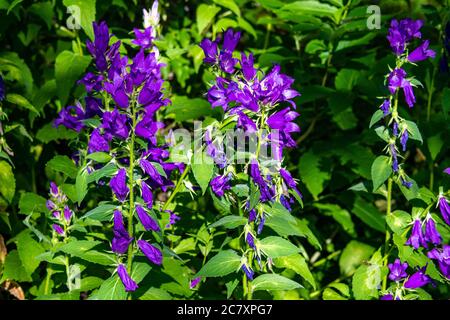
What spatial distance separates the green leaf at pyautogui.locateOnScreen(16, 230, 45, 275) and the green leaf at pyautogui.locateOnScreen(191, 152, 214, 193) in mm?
823

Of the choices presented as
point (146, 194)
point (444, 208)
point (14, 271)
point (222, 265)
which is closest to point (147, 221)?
point (146, 194)

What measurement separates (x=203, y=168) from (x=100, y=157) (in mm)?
341

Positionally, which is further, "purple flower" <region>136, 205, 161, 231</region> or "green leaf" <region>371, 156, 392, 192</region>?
"green leaf" <region>371, 156, 392, 192</region>

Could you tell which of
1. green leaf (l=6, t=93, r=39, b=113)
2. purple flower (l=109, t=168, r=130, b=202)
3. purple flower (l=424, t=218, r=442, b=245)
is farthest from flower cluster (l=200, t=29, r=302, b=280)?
green leaf (l=6, t=93, r=39, b=113)

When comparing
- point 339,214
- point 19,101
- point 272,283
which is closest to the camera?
point 272,283

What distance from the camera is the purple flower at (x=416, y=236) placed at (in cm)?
249

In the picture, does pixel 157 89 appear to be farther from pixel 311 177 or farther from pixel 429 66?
pixel 429 66

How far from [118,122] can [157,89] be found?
0.56ft

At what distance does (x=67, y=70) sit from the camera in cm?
302

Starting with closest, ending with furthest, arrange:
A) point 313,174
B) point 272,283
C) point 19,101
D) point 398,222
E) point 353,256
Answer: point 272,283, point 398,222, point 19,101, point 313,174, point 353,256

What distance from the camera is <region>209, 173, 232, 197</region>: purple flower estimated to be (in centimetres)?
224

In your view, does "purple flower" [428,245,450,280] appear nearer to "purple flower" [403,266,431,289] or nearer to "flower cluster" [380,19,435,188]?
"purple flower" [403,266,431,289]

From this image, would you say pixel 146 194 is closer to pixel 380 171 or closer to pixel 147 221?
pixel 147 221

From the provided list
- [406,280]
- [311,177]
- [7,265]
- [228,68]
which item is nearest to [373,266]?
[406,280]
